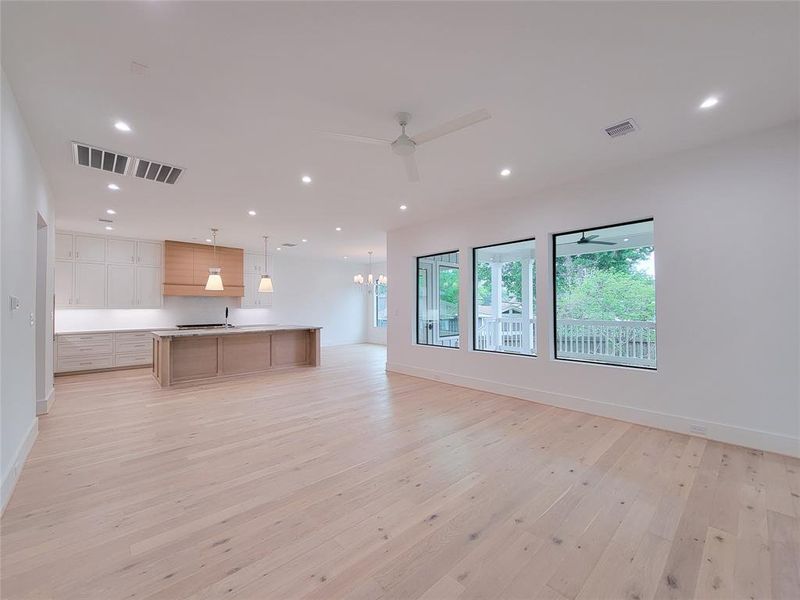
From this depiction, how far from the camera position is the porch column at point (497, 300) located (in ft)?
21.3

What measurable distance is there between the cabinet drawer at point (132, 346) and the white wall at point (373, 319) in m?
6.33

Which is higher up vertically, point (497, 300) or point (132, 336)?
point (497, 300)

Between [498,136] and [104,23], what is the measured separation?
2.82 metres

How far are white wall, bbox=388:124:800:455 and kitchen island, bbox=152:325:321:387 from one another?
16.1 ft

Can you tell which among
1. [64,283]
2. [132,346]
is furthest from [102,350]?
[64,283]

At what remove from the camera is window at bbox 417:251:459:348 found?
20.8 ft

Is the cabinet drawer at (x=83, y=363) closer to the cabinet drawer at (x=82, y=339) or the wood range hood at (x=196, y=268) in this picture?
the cabinet drawer at (x=82, y=339)

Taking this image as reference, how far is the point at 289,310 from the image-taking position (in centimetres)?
1028

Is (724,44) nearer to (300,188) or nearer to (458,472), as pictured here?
(458,472)

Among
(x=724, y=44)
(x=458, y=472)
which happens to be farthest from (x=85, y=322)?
(x=724, y=44)

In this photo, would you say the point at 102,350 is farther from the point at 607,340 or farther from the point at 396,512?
the point at 607,340

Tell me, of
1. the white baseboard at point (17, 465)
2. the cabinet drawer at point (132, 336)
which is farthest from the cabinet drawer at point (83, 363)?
the white baseboard at point (17, 465)

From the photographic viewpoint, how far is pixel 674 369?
3590 millimetres

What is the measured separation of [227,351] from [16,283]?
3905mm
